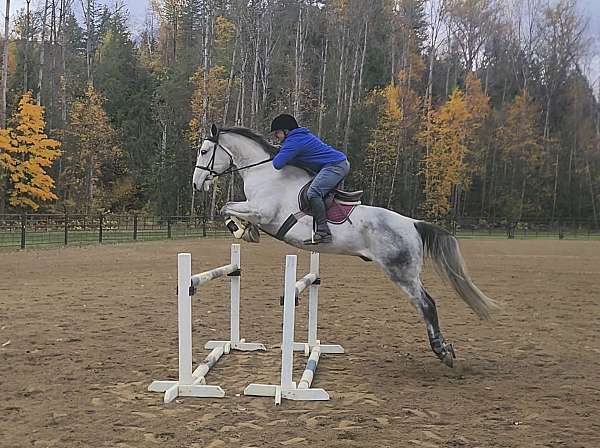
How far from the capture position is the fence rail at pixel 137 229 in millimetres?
23078

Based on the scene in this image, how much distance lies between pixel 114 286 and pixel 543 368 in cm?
897

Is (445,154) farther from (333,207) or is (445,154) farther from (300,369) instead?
(333,207)

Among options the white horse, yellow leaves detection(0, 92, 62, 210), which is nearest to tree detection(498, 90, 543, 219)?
yellow leaves detection(0, 92, 62, 210)

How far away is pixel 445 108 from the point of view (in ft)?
161

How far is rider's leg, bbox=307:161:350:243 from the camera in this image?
665 cm

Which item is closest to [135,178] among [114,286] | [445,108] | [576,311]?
[445,108]

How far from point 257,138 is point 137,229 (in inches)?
938

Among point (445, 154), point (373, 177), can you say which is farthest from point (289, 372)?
point (445, 154)

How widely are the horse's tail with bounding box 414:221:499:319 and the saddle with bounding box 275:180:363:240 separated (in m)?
0.85

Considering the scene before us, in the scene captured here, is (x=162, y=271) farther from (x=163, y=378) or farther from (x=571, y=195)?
(x=571, y=195)

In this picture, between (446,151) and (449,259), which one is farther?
(446,151)

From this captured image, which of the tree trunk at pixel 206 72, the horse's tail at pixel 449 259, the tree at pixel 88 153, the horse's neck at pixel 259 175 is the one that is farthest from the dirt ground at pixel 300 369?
the tree at pixel 88 153

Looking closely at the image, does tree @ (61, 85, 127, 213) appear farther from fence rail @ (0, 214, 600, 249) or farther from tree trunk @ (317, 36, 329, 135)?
tree trunk @ (317, 36, 329, 135)

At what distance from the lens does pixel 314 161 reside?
6902 mm
